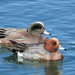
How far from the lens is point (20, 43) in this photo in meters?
13.7

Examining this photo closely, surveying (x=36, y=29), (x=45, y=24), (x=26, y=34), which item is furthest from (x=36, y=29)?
(x=45, y=24)

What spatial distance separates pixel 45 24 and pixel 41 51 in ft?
11.7

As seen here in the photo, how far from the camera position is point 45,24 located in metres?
16.5

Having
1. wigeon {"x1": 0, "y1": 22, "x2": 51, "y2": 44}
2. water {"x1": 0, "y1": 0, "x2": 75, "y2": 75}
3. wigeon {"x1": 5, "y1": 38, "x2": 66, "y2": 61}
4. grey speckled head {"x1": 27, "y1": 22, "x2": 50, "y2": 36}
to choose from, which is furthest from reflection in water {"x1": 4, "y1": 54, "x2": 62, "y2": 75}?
grey speckled head {"x1": 27, "y1": 22, "x2": 50, "y2": 36}

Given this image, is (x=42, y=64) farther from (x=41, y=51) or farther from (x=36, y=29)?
(x=36, y=29)

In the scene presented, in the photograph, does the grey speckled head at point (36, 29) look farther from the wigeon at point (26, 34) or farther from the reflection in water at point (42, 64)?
the reflection in water at point (42, 64)

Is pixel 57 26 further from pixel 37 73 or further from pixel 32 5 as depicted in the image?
pixel 37 73

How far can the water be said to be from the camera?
12531 millimetres

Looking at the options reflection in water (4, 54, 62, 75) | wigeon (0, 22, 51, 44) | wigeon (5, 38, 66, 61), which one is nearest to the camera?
reflection in water (4, 54, 62, 75)

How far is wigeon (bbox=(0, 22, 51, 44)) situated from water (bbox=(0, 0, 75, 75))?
74 cm

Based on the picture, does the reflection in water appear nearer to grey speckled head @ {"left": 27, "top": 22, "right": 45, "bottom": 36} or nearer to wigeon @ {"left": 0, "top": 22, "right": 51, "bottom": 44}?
wigeon @ {"left": 0, "top": 22, "right": 51, "bottom": 44}

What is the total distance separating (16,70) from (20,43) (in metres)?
1.67

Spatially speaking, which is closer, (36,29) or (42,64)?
(42,64)

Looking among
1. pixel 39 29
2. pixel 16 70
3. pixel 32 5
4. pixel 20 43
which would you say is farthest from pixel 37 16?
pixel 16 70
